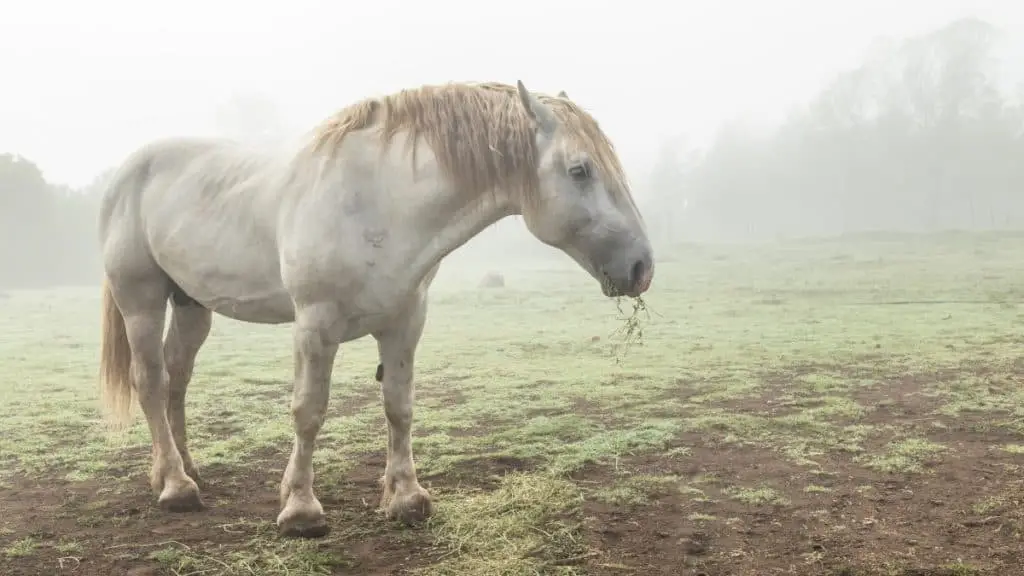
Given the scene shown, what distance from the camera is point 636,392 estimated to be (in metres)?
5.96

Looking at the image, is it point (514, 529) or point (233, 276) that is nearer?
point (514, 529)

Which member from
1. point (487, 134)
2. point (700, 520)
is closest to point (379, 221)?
point (487, 134)

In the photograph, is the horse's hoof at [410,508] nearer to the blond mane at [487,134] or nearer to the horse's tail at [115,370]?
the blond mane at [487,134]

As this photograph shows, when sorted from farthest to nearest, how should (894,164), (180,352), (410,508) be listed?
(894,164), (180,352), (410,508)

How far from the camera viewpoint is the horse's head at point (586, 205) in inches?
106

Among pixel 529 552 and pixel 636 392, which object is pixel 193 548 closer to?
pixel 529 552

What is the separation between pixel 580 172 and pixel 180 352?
246 cm

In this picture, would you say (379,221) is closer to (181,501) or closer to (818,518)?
(181,501)

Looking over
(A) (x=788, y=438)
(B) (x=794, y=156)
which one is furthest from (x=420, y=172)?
(B) (x=794, y=156)

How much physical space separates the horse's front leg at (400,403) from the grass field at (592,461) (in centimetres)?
12

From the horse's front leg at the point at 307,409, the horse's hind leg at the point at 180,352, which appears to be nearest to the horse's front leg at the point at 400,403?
the horse's front leg at the point at 307,409

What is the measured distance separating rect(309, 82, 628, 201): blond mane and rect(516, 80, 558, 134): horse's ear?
3cm

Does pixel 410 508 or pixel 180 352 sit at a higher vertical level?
pixel 180 352

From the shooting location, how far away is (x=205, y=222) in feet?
10.8
